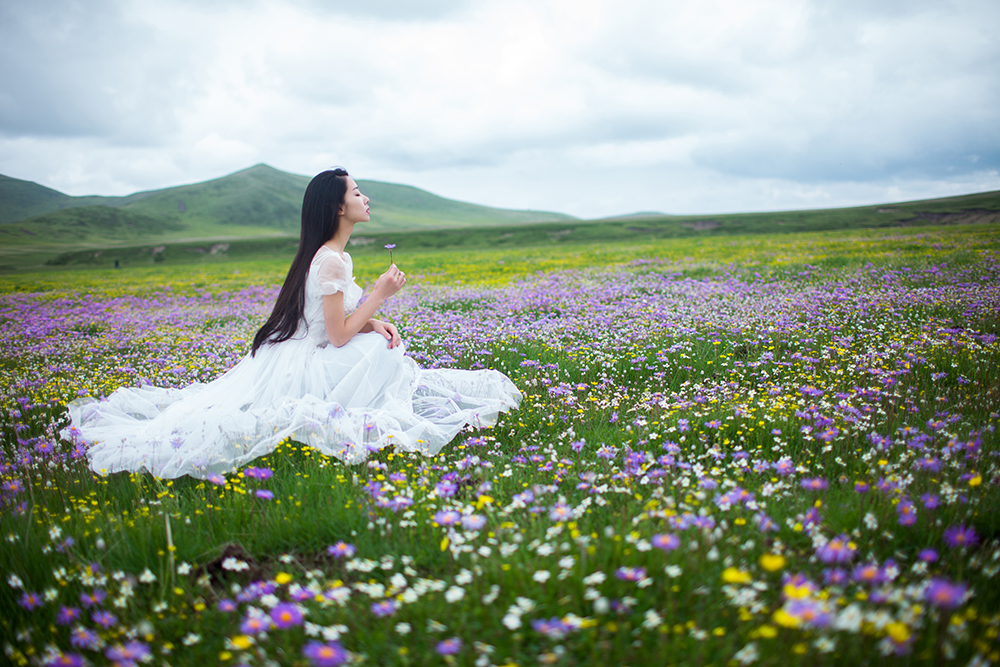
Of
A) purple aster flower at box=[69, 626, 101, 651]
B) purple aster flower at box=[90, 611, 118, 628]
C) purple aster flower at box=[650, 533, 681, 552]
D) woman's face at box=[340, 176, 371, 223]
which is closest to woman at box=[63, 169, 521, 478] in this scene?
woman's face at box=[340, 176, 371, 223]

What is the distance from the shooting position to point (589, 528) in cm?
301

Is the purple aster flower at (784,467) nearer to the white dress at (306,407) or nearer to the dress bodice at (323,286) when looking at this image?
the white dress at (306,407)

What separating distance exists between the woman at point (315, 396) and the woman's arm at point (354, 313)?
1 cm

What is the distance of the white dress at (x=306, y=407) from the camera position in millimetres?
4527

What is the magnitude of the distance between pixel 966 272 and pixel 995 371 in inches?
361

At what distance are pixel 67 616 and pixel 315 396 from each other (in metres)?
2.94

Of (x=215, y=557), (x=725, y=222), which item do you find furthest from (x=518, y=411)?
(x=725, y=222)

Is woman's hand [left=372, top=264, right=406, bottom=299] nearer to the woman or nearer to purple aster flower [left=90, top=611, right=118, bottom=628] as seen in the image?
the woman

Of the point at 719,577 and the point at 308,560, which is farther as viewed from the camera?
the point at 308,560

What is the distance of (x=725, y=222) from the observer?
79375 millimetres

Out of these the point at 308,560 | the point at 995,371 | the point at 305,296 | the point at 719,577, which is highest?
the point at 305,296

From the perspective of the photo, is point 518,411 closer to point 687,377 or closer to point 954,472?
point 687,377

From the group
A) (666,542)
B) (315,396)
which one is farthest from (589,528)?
(315,396)

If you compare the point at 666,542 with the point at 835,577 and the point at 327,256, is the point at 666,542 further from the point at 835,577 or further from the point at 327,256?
the point at 327,256
